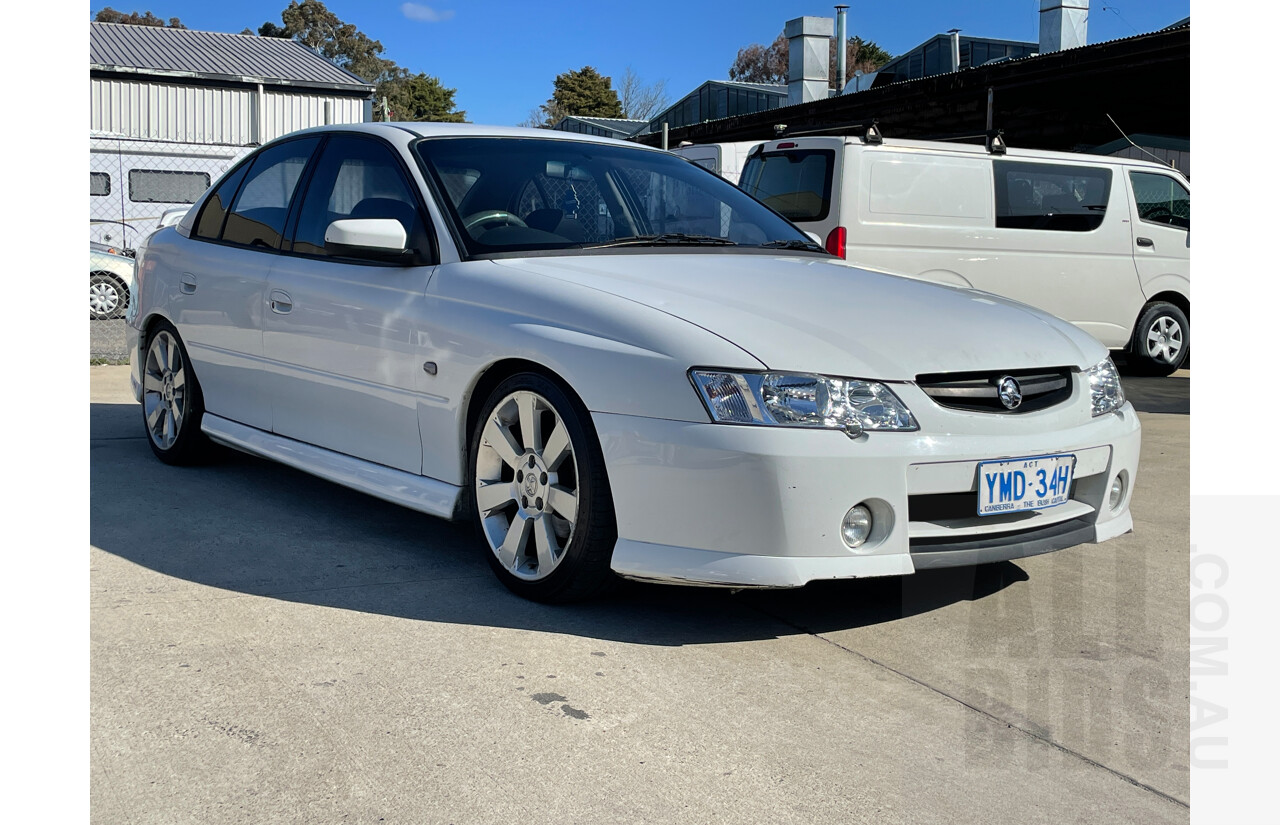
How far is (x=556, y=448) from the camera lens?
3.50m

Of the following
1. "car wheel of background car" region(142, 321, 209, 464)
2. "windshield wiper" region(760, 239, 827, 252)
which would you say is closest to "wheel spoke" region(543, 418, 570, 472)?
"windshield wiper" region(760, 239, 827, 252)

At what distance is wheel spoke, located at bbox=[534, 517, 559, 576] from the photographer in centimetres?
353

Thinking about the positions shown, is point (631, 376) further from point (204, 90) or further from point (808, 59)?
point (204, 90)

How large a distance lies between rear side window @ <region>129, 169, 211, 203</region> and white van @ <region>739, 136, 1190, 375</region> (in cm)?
1256

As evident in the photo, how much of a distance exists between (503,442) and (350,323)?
0.91m

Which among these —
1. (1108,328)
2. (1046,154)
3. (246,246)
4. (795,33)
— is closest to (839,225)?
(1046,154)

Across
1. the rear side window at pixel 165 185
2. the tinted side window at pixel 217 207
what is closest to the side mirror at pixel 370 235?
the tinted side window at pixel 217 207

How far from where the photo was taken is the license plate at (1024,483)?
129 inches

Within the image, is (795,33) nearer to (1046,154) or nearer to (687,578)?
(1046,154)

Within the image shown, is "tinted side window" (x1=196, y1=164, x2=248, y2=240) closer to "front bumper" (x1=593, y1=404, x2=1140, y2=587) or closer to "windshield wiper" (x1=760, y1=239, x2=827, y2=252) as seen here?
"windshield wiper" (x1=760, y1=239, x2=827, y2=252)

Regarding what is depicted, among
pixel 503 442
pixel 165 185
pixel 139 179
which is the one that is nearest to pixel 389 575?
pixel 503 442

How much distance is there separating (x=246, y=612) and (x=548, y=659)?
37.7 inches

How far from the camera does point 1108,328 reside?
33.8 ft

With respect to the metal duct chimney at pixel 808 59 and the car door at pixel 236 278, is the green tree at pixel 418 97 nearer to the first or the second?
the metal duct chimney at pixel 808 59
